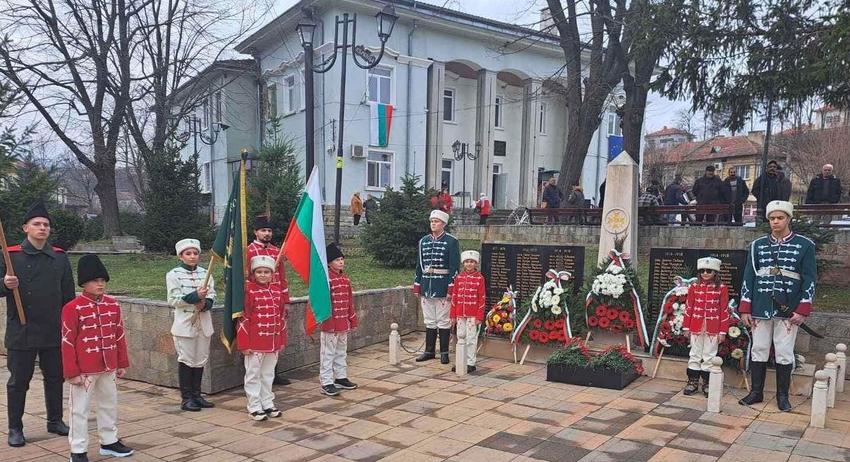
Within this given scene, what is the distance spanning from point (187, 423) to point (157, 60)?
20042 mm

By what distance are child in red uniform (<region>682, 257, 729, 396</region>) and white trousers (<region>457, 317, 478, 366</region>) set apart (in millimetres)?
2541

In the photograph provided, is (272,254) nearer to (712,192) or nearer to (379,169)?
(712,192)

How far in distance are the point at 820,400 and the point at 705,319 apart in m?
1.35

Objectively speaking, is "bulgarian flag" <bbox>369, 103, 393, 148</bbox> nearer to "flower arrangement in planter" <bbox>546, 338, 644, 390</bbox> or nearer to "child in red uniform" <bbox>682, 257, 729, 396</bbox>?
"flower arrangement in planter" <bbox>546, 338, 644, 390</bbox>

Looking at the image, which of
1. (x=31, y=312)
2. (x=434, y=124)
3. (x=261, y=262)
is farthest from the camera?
(x=434, y=124)

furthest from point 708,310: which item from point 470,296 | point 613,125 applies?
point 613,125

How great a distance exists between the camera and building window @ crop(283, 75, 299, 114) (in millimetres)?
27781

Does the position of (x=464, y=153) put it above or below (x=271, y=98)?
below

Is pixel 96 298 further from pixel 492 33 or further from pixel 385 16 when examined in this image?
pixel 492 33

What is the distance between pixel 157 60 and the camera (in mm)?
22297

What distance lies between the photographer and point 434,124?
2745cm

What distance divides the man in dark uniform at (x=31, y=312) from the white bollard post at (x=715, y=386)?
6161 mm

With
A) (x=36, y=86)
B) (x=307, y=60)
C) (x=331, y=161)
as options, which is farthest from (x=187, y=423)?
(x=331, y=161)

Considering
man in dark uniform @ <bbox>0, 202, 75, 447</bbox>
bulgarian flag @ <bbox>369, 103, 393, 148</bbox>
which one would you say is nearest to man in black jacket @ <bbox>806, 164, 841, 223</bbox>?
man in dark uniform @ <bbox>0, 202, 75, 447</bbox>
